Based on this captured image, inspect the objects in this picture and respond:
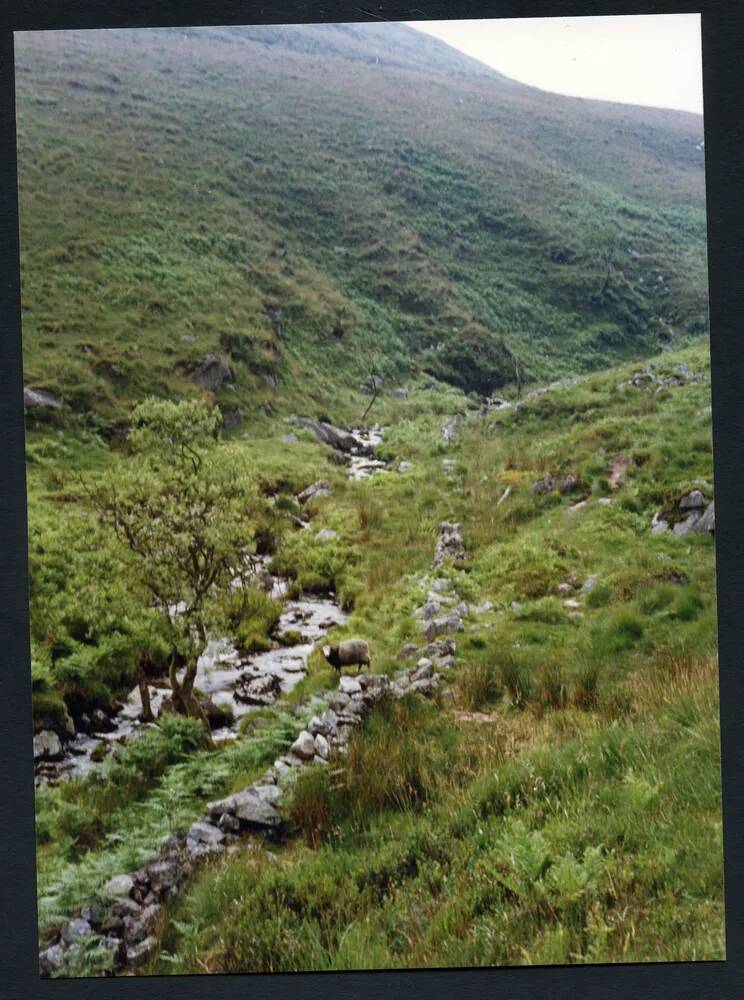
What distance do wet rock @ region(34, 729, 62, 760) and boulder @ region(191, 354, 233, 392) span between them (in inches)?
109

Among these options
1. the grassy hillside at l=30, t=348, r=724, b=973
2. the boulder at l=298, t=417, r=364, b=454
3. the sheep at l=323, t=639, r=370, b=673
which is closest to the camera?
the grassy hillside at l=30, t=348, r=724, b=973

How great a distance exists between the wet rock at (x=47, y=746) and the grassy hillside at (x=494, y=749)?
0.25 m

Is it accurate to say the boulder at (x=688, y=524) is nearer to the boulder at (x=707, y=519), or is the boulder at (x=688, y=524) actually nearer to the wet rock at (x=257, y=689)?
the boulder at (x=707, y=519)

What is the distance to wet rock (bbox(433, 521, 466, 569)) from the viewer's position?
5.60 meters

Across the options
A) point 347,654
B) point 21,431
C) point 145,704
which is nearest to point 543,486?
point 347,654

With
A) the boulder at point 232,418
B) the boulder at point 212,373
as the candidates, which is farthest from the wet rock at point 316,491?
the boulder at point 212,373

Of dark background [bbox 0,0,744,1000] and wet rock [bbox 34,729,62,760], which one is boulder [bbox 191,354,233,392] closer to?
dark background [bbox 0,0,744,1000]

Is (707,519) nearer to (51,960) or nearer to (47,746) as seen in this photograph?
(47,746)

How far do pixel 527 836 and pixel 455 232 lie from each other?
4597 mm

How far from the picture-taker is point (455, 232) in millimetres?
6012

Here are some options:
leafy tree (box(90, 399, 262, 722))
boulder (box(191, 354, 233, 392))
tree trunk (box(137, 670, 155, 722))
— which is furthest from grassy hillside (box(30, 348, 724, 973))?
boulder (box(191, 354, 233, 392))

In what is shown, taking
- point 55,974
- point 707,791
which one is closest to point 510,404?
point 707,791

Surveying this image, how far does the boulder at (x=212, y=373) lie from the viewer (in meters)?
5.51

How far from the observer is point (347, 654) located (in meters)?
5.41
